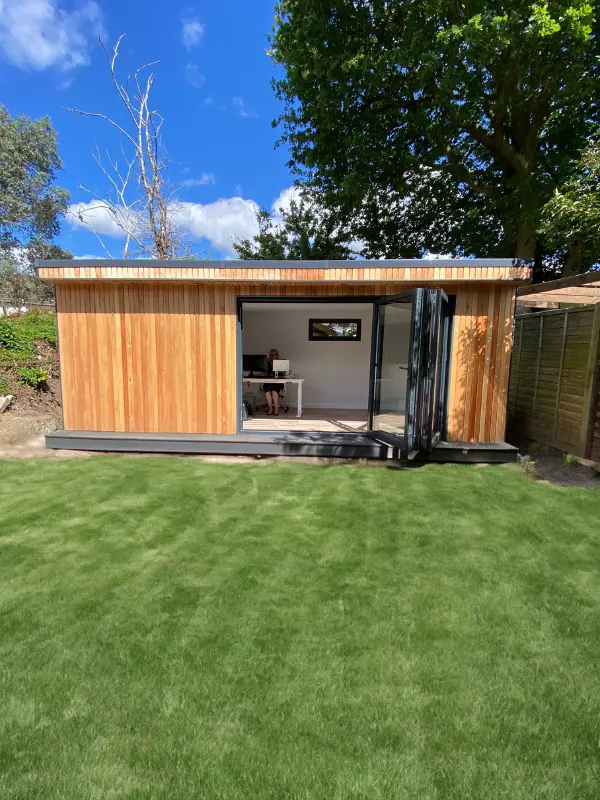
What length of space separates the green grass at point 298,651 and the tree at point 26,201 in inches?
777

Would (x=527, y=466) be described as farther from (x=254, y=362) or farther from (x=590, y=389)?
(x=254, y=362)

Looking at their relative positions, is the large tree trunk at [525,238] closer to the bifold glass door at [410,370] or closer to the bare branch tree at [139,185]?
the bifold glass door at [410,370]

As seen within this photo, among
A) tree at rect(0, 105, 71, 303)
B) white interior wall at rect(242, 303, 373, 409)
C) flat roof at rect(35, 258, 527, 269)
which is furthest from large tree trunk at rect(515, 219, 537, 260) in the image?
tree at rect(0, 105, 71, 303)

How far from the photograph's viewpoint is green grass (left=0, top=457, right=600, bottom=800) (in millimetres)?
1283

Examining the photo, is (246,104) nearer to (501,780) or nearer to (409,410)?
(409,410)

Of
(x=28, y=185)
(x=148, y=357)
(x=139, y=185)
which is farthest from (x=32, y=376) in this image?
(x=28, y=185)

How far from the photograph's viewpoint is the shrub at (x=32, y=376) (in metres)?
6.86

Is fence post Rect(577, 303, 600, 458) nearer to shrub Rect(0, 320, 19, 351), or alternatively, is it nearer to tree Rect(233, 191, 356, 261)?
tree Rect(233, 191, 356, 261)

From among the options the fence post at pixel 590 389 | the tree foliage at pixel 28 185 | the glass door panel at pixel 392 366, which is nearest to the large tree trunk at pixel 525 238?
the fence post at pixel 590 389

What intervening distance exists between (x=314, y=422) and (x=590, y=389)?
3.78m

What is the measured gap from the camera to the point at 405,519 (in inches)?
130

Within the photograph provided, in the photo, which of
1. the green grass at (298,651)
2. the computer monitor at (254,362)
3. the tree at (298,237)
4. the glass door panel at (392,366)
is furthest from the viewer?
the tree at (298,237)

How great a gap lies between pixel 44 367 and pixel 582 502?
836 centimetres

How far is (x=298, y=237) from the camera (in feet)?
43.3
